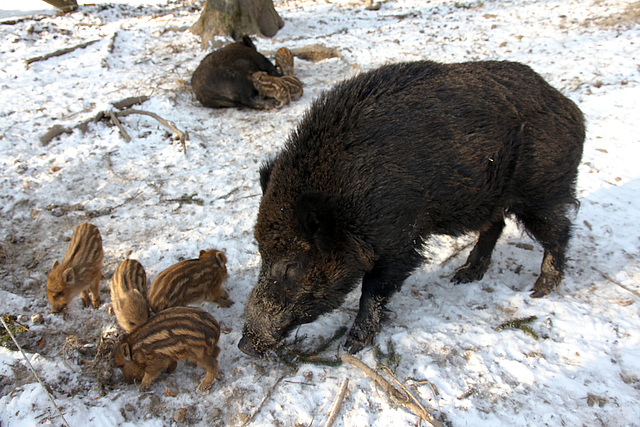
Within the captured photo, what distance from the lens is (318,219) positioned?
2.39 m

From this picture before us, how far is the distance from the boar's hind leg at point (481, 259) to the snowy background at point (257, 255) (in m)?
0.12

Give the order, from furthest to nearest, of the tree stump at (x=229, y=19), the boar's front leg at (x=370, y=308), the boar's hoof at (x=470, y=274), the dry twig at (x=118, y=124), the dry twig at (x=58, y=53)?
the tree stump at (x=229, y=19) → the dry twig at (x=58, y=53) → the dry twig at (x=118, y=124) → the boar's hoof at (x=470, y=274) → the boar's front leg at (x=370, y=308)

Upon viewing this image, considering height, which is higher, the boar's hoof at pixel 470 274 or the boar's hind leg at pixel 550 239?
the boar's hind leg at pixel 550 239

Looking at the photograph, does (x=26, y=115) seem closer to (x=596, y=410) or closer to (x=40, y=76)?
(x=40, y=76)

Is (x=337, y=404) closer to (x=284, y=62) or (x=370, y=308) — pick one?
(x=370, y=308)

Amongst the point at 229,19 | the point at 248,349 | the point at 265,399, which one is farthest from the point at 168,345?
the point at 229,19

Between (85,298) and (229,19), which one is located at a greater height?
(229,19)

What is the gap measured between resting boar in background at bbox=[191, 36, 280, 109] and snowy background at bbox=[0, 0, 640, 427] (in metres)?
0.28

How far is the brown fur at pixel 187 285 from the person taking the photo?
9.75 ft

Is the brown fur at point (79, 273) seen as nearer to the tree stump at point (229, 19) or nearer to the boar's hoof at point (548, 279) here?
the boar's hoof at point (548, 279)

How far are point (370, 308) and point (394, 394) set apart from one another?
64 centimetres

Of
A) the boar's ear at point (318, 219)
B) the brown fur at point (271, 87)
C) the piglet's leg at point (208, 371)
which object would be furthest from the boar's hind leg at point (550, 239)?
the brown fur at point (271, 87)

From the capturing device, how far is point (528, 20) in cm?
916

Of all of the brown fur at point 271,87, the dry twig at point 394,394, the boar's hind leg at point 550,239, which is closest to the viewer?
the dry twig at point 394,394
